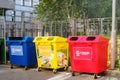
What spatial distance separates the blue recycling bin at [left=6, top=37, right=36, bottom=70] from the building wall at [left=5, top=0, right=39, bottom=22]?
2550 centimetres

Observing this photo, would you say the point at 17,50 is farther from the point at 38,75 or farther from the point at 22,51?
the point at 38,75

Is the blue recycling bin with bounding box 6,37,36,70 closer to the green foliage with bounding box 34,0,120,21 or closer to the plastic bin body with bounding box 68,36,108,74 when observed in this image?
the plastic bin body with bounding box 68,36,108,74

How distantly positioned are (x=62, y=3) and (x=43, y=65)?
60.3 feet

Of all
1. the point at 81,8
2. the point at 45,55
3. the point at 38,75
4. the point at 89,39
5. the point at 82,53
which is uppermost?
the point at 81,8

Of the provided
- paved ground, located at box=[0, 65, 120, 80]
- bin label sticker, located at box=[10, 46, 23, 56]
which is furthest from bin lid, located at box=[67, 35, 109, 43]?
bin label sticker, located at box=[10, 46, 23, 56]

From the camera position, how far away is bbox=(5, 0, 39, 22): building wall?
36.4 meters

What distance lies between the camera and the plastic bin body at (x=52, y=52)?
30.4 feet

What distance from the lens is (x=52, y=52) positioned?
9.27 meters

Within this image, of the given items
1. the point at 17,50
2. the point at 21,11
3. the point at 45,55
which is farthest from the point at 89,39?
the point at 21,11

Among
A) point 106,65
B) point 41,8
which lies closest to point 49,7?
point 41,8

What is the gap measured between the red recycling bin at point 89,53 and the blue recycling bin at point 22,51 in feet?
6.16

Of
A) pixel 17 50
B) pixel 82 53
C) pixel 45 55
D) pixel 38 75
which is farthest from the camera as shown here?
pixel 17 50

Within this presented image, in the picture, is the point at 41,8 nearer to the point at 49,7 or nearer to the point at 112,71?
the point at 49,7

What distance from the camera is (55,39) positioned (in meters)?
9.26
